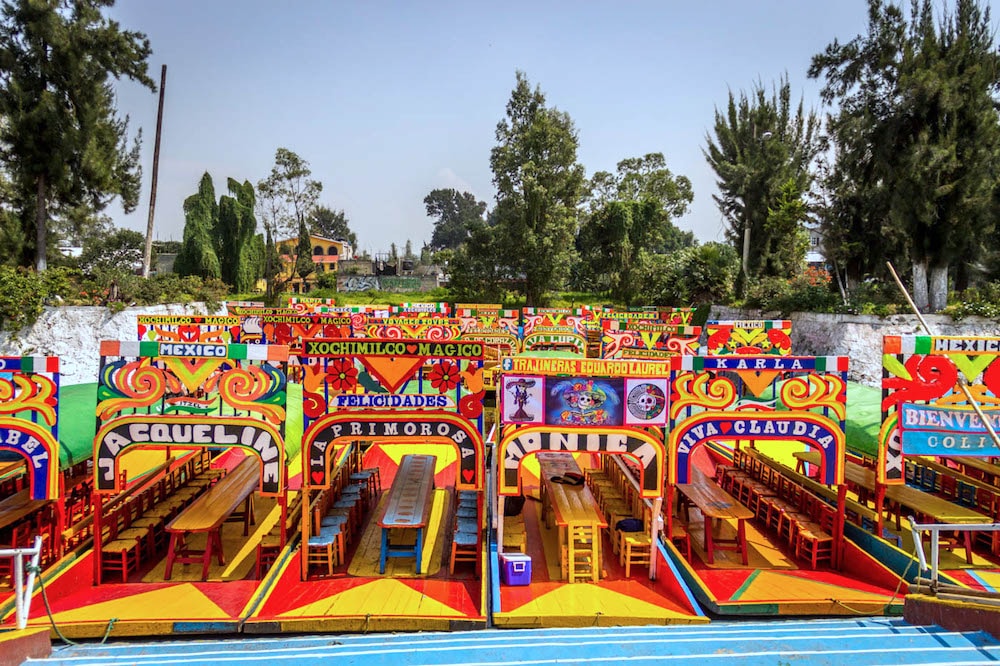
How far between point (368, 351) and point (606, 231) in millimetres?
35870

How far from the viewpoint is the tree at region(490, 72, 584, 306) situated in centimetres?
3381

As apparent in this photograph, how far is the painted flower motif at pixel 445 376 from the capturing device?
6.79 m

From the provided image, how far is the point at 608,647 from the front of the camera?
4648mm

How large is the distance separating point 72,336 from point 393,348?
17.9 m

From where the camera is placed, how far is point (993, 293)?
20.0 metres

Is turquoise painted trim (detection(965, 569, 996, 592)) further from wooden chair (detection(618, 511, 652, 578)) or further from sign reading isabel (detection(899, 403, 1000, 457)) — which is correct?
wooden chair (detection(618, 511, 652, 578))

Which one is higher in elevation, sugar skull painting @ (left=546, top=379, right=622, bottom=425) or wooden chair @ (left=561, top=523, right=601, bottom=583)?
sugar skull painting @ (left=546, top=379, right=622, bottom=425)

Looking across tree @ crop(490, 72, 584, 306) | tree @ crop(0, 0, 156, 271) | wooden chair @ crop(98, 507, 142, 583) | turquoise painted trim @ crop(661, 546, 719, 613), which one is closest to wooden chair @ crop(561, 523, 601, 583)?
turquoise painted trim @ crop(661, 546, 719, 613)

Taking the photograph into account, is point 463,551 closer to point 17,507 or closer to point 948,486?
point 17,507

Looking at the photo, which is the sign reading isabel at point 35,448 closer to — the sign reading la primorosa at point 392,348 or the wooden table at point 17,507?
the wooden table at point 17,507

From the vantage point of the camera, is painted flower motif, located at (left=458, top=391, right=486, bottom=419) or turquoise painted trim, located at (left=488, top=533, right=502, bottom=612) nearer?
turquoise painted trim, located at (left=488, top=533, right=502, bottom=612)

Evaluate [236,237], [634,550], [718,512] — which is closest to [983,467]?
[718,512]

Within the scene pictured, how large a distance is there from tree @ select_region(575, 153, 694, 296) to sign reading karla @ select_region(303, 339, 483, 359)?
107ft

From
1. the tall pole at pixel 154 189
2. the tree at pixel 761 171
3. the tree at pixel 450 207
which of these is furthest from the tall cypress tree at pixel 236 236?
the tree at pixel 450 207
